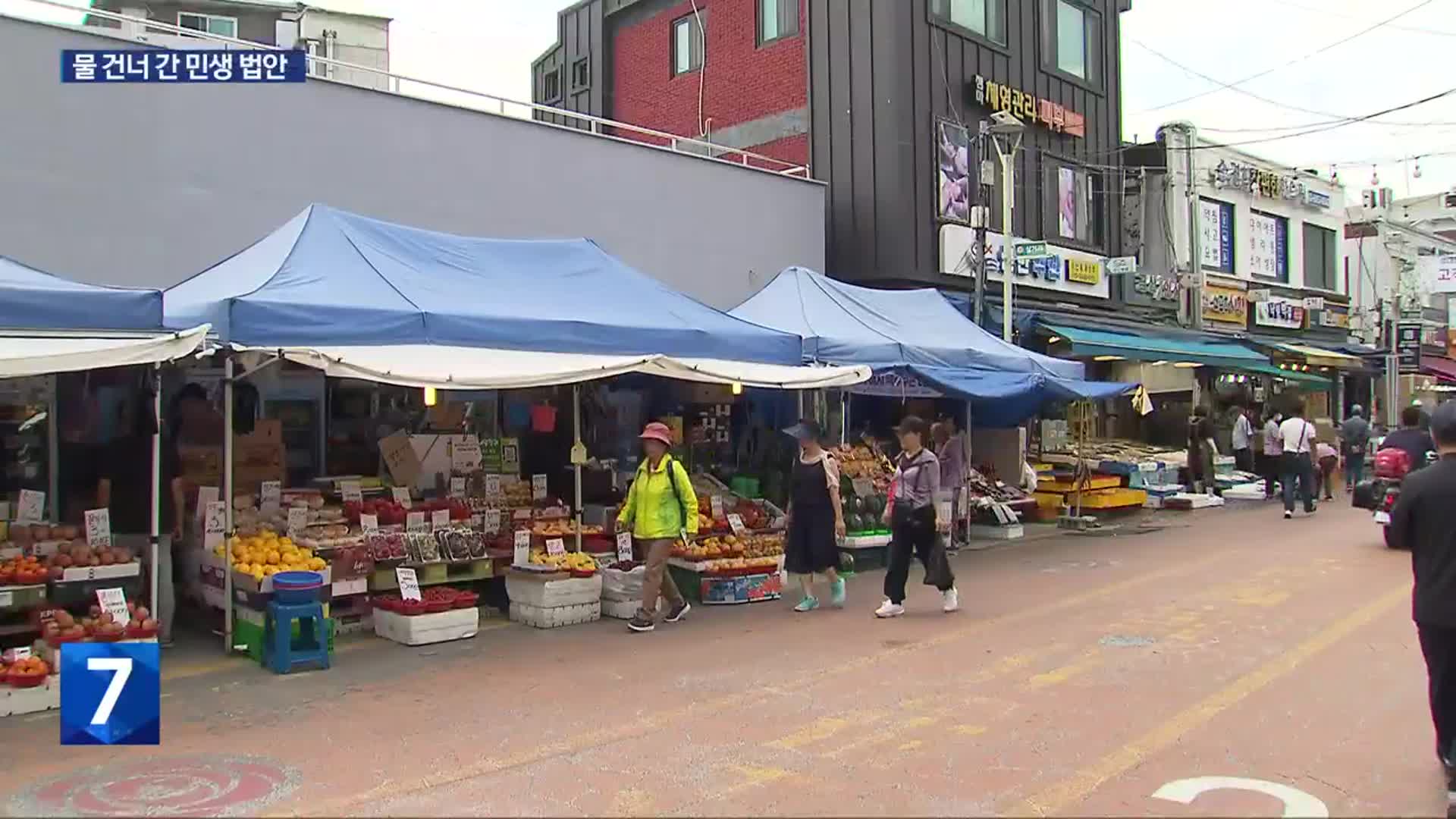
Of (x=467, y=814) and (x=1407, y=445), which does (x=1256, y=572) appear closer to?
(x=1407, y=445)

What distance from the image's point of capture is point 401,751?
6.18 metres

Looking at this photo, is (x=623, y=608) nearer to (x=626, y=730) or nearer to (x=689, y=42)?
(x=626, y=730)

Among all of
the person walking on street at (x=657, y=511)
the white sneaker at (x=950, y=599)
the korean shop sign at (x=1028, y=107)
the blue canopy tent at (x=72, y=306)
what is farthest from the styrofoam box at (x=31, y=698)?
the korean shop sign at (x=1028, y=107)

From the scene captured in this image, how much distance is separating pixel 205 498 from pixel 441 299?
99.6 inches

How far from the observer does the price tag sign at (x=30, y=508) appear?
877 cm

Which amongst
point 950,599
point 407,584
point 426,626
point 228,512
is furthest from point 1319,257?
point 228,512

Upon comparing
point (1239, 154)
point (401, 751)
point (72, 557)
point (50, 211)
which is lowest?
point (401, 751)

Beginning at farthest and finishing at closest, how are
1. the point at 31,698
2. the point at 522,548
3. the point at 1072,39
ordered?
the point at 1072,39, the point at 522,548, the point at 31,698

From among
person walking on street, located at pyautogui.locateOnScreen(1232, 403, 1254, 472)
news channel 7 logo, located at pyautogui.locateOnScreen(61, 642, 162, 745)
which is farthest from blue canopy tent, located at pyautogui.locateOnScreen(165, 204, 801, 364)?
person walking on street, located at pyautogui.locateOnScreen(1232, 403, 1254, 472)

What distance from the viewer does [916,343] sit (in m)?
13.9

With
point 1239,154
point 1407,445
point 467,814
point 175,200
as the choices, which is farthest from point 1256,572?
point 1239,154

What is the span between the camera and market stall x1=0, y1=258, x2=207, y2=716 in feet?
23.4

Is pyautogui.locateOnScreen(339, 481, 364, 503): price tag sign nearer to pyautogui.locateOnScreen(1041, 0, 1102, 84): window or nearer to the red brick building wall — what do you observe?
the red brick building wall

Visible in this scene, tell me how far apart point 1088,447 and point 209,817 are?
1879 cm
